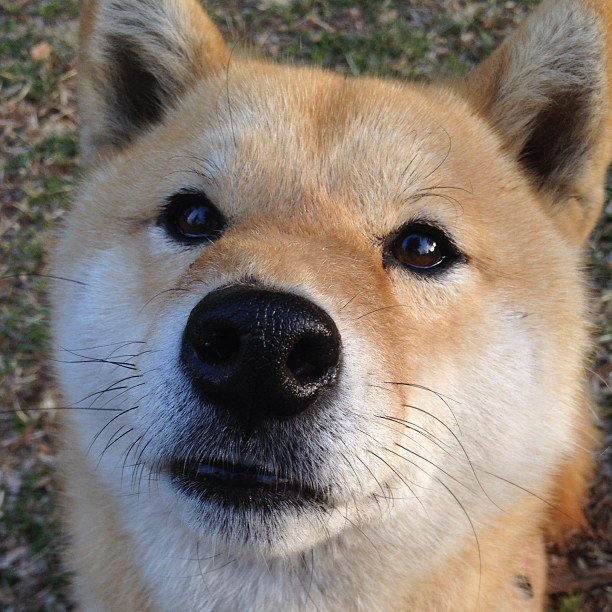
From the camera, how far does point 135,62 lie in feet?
9.35

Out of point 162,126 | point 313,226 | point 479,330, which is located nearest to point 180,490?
point 313,226

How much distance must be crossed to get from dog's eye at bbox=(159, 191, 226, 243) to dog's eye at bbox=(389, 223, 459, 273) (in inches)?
24.0

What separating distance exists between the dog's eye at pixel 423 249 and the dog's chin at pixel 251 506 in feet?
2.73

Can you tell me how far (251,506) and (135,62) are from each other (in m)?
1.99

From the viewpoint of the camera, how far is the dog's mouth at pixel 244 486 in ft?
5.78

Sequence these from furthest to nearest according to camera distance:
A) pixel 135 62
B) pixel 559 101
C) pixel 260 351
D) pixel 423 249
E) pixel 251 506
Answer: pixel 135 62
pixel 559 101
pixel 423 249
pixel 251 506
pixel 260 351

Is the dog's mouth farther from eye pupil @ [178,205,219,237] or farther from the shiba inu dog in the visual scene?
eye pupil @ [178,205,219,237]

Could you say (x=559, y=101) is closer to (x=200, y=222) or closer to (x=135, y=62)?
(x=200, y=222)

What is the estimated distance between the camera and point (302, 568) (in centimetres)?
217

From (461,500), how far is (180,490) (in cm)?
91

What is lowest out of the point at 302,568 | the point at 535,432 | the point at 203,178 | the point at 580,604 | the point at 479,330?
the point at 580,604

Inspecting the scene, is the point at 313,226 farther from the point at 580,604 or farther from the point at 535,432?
the point at 580,604

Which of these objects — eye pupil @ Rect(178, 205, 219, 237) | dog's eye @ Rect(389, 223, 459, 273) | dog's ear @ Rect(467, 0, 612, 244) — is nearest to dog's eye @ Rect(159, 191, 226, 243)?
eye pupil @ Rect(178, 205, 219, 237)

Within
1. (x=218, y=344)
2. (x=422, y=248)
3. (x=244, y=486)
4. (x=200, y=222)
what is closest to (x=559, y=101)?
(x=422, y=248)
